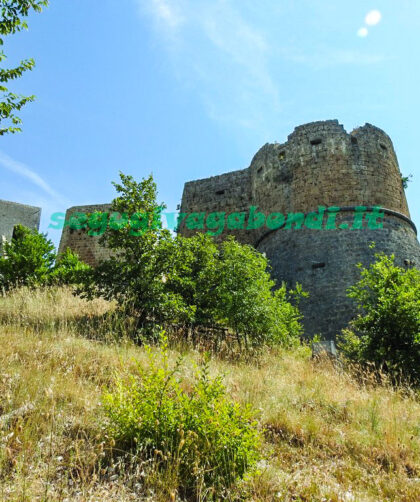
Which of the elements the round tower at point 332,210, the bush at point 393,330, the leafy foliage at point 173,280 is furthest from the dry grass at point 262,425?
the round tower at point 332,210

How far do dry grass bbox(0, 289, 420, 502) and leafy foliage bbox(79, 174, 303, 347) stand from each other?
53.2 inches

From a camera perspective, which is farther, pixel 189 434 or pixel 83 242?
pixel 83 242

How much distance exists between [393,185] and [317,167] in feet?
9.06

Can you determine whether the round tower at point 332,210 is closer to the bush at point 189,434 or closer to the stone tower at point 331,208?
the stone tower at point 331,208

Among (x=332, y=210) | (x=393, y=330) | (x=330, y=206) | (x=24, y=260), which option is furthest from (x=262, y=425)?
(x=330, y=206)

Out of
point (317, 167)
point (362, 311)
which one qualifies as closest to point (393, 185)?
point (317, 167)

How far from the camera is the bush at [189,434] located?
2.61 m

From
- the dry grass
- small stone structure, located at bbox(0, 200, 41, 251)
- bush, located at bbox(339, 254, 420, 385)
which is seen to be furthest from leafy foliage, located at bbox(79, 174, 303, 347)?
small stone structure, located at bbox(0, 200, 41, 251)

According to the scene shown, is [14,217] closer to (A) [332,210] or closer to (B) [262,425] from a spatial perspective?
(B) [262,425]

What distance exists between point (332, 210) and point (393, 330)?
19.9ft

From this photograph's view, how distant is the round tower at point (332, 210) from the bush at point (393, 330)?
346 centimetres

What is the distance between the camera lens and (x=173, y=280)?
23.4 feet

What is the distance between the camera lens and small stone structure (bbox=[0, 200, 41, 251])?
33.1 feet

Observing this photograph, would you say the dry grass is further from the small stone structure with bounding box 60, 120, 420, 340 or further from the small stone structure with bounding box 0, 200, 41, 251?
the small stone structure with bounding box 60, 120, 420, 340
